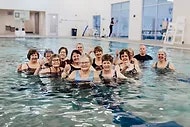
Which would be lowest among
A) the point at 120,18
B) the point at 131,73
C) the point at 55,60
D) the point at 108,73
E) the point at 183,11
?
the point at 131,73

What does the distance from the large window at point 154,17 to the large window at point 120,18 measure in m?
3.03

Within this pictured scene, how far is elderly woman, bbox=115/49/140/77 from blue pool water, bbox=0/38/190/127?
429 mm

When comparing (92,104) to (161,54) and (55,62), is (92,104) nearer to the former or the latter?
(55,62)

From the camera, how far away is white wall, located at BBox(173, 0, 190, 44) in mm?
17070

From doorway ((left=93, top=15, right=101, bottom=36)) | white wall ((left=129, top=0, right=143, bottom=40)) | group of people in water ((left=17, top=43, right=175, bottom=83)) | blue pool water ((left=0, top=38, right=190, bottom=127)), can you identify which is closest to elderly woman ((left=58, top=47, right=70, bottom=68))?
group of people in water ((left=17, top=43, right=175, bottom=83))

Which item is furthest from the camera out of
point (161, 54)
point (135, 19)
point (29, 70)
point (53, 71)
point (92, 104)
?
point (135, 19)

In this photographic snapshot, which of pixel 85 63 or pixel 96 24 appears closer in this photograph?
pixel 85 63

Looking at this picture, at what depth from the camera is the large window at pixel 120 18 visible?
25.9m

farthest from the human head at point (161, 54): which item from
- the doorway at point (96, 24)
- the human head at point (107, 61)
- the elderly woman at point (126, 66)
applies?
the doorway at point (96, 24)

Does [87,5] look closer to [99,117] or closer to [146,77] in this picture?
[146,77]

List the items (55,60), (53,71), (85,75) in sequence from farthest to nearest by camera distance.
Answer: (53,71) → (55,60) → (85,75)

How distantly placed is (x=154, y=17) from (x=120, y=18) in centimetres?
552

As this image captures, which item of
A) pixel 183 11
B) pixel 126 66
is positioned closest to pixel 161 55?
pixel 126 66

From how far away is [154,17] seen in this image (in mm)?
22078
